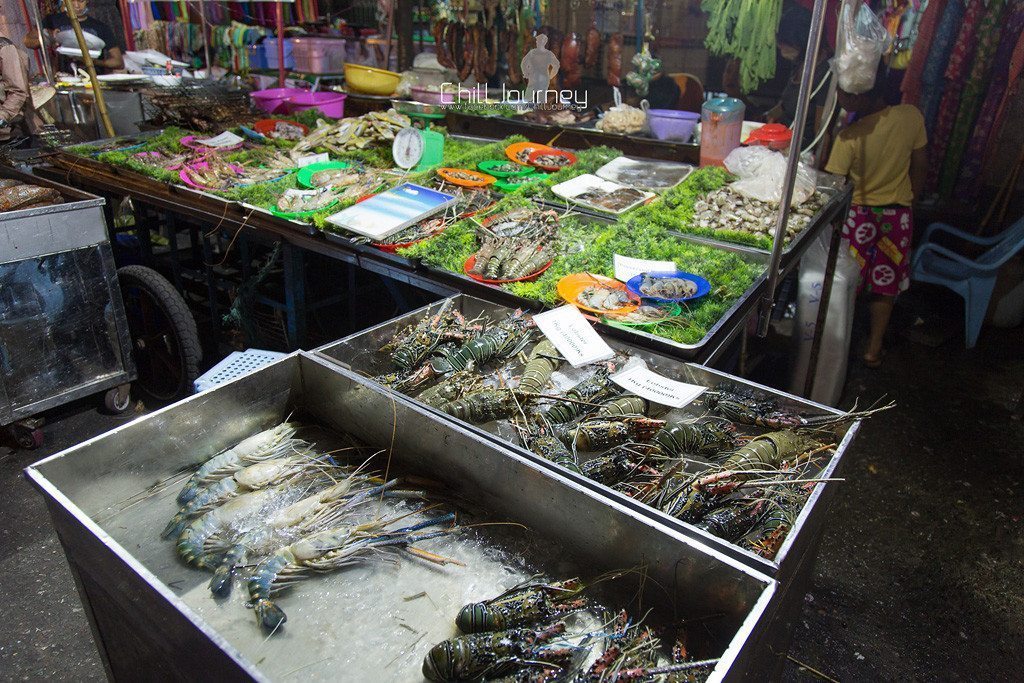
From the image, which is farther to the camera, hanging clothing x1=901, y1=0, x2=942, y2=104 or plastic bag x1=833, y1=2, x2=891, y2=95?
hanging clothing x1=901, y1=0, x2=942, y2=104

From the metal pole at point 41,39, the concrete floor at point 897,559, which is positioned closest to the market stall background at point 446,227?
the metal pole at point 41,39

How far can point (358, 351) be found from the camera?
2582mm

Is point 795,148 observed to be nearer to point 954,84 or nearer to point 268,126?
point 954,84

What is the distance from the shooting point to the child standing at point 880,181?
4.70m

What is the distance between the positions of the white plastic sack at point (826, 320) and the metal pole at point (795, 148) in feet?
4.48

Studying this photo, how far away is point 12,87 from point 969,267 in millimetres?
8236

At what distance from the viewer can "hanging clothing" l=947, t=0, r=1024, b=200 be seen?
17.8ft

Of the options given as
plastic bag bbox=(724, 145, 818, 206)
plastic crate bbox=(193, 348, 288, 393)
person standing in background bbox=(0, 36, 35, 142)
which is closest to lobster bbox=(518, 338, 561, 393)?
plastic crate bbox=(193, 348, 288, 393)

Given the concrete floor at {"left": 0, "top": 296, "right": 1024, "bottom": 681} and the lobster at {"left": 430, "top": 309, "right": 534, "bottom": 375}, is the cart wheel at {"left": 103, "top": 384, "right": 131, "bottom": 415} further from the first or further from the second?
the lobster at {"left": 430, "top": 309, "right": 534, "bottom": 375}

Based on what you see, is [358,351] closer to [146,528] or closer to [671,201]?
[146,528]

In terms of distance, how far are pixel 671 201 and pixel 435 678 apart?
129 inches

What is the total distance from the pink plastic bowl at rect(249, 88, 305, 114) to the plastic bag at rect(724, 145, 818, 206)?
14.3ft

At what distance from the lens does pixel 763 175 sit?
430cm

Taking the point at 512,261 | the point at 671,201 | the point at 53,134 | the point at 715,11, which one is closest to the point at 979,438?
the point at 671,201
